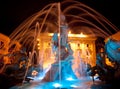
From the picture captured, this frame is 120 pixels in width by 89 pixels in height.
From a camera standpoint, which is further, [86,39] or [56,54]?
[86,39]

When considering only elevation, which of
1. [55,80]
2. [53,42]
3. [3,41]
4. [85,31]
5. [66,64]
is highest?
[85,31]

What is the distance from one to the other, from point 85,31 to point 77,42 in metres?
4.02

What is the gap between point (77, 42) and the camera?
39719mm

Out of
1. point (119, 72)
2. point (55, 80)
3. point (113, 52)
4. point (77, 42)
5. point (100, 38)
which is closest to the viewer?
point (119, 72)

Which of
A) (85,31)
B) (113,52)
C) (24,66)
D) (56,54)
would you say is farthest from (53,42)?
(85,31)

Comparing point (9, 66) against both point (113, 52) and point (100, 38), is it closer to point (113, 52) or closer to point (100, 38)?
point (113, 52)

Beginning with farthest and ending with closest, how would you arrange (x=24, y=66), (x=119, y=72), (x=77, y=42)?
(x=77, y=42) < (x=24, y=66) < (x=119, y=72)

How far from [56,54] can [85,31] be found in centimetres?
2658

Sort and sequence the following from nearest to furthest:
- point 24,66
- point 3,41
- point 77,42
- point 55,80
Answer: point 24,66 → point 55,80 → point 3,41 → point 77,42

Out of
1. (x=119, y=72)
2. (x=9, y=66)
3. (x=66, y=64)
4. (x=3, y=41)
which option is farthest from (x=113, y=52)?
(x=3, y=41)

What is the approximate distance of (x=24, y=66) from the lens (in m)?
14.1

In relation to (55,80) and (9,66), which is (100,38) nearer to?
(55,80)

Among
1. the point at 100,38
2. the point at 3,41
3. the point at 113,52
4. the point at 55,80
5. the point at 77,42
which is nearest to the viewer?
the point at 113,52

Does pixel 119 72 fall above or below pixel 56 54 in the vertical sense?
below
